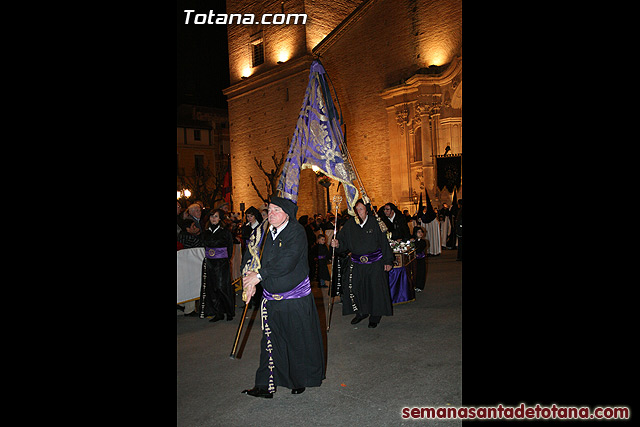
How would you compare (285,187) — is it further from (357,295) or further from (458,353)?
(458,353)

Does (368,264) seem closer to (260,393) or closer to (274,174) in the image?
(260,393)

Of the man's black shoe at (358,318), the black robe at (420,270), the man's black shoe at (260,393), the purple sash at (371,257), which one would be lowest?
the man's black shoe at (358,318)

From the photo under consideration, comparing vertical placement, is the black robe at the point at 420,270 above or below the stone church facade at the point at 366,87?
below

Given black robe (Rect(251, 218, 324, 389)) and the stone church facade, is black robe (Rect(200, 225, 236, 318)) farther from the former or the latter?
the stone church facade

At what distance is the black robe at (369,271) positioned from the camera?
6.99 meters

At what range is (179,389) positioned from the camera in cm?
471

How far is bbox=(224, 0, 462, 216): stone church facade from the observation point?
2056 cm

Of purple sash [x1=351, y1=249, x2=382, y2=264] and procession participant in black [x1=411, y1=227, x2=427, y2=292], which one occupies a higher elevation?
purple sash [x1=351, y1=249, x2=382, y2=264]

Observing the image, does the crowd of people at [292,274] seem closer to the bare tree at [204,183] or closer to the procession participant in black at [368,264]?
the procession participant in black at [368,264]

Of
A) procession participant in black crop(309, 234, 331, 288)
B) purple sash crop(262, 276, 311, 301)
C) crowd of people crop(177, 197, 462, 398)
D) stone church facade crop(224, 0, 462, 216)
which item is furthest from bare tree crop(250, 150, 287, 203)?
purple sash crop(262, 276, 311, 301)

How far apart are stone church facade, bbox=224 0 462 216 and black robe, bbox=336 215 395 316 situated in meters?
12.8

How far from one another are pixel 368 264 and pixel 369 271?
4.3 inches

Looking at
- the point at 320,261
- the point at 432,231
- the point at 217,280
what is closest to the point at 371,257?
the point at 217,280

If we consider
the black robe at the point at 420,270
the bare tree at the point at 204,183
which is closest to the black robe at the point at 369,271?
the black robe at the point at 420,270
